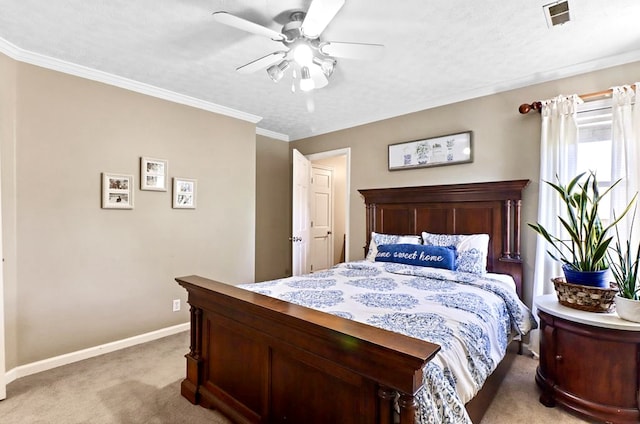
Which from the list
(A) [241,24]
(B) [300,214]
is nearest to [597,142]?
(A) [241,24]

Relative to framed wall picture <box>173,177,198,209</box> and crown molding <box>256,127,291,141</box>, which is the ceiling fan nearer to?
framed wall picture <box>173,177,198,209</box>

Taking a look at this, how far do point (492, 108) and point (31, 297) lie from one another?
4433mm

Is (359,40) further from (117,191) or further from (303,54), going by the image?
(117,191)

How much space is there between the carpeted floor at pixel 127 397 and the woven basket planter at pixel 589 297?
0.69 m

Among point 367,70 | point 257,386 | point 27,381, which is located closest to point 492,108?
point 367,70

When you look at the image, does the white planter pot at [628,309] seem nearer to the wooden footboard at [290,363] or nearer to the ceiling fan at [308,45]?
the wooden footboard at [290,363]

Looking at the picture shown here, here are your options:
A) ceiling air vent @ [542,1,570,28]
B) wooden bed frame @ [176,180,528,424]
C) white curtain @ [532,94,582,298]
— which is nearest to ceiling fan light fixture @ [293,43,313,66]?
ceiling air vent @ [542,1,570,28]

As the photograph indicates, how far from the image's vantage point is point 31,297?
2508 mm

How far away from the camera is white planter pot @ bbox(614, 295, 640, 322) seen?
1818 mm

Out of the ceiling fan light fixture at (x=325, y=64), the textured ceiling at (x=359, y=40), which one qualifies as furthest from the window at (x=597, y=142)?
the ceiling fan light fixture at (x=325, y=64)

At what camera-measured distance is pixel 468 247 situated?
2951mm

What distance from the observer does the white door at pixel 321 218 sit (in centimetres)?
522

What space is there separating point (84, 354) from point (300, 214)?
2.73 metres

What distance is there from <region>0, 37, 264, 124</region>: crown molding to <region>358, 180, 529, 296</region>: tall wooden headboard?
2.16m
